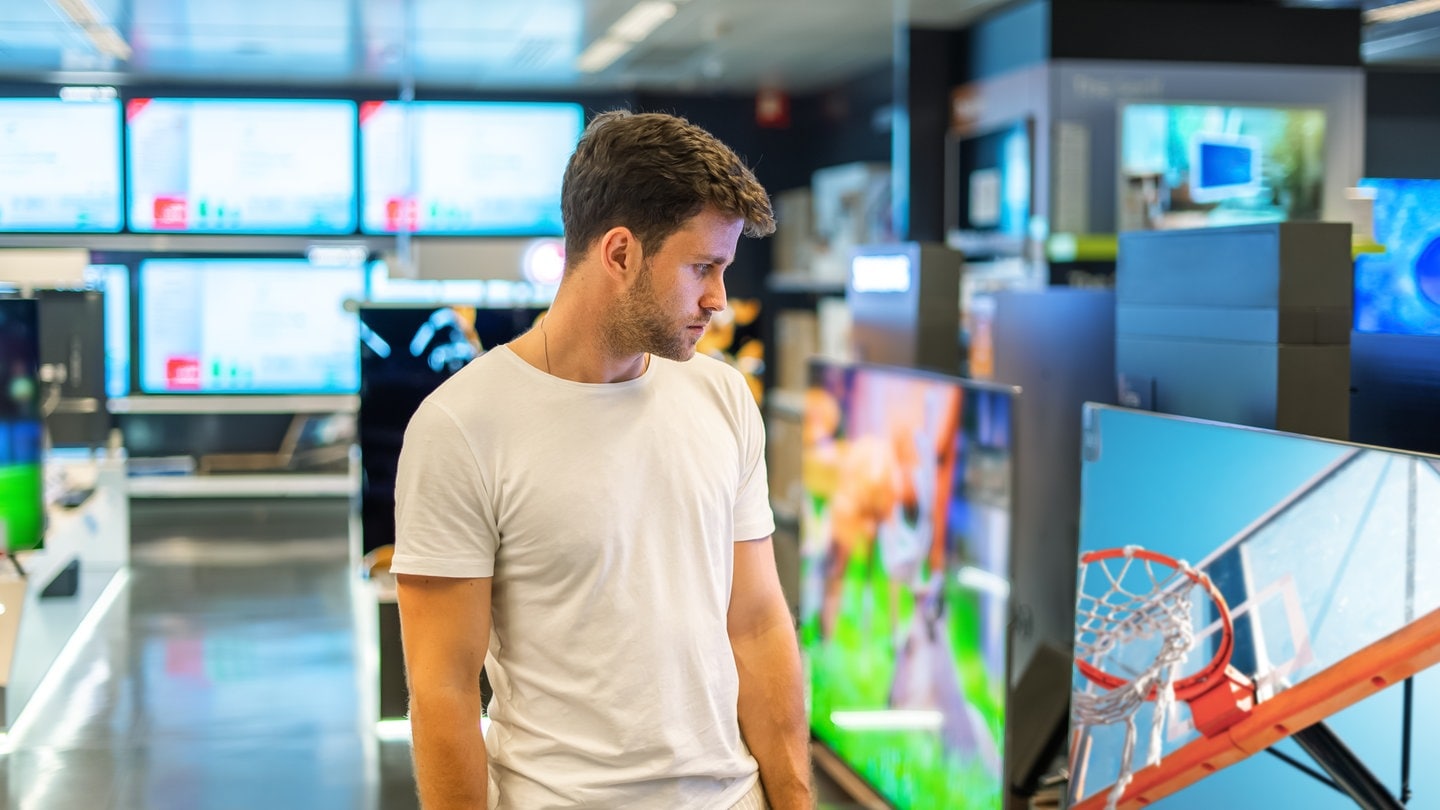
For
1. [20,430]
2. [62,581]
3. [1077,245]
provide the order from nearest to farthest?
[20,430] < [1077,245] < [62,581]

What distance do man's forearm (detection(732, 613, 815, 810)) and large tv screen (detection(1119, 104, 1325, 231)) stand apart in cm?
427

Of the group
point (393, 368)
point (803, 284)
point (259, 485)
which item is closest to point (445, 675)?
point (393, 368)

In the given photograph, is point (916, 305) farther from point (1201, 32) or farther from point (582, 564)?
point (1201, 32)

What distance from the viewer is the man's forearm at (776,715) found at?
1706mm

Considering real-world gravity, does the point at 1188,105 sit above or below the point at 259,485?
above

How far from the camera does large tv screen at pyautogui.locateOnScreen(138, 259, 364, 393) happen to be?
872 cm

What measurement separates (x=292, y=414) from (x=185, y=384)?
0.66 meters

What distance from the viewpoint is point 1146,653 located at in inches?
92.2

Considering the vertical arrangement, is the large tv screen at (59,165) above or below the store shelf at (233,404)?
above

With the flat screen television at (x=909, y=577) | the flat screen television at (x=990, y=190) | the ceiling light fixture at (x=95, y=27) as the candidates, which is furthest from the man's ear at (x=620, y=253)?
the ceiling light fixture at (x=95, y=27)

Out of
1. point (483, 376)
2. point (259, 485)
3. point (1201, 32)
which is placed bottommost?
point (259, 485)

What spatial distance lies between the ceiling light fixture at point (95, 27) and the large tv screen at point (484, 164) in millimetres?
1566

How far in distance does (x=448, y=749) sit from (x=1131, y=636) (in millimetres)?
1290

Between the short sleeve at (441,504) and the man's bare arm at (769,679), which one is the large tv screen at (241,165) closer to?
the man's bare arm at (769,679)
